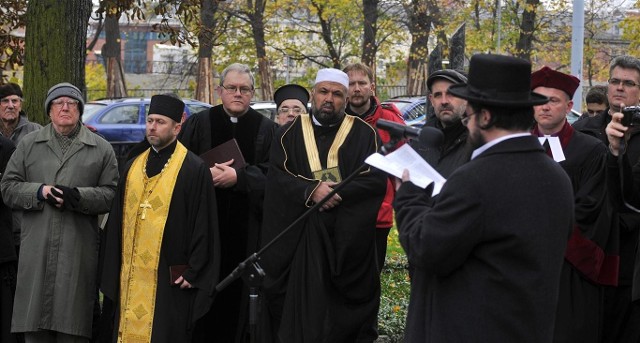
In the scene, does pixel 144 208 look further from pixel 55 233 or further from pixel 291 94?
pixel 291 94

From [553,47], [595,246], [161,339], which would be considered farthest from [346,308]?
[553,47]

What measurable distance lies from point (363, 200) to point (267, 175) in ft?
2.54

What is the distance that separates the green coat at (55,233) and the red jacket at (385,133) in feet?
6.95

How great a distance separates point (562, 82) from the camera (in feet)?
21.6

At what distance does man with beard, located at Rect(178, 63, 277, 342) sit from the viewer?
819 cm

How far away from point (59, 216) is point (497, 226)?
404 centimetres

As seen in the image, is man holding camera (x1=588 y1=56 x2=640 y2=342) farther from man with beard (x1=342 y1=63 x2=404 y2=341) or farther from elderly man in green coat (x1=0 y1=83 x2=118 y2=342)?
elderly man in green coat (x1=0 y1=83 x2=118 y2=342)

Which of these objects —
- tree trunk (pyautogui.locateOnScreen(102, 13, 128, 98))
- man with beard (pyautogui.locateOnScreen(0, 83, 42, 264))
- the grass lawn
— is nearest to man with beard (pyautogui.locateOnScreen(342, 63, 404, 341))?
the grass lawn

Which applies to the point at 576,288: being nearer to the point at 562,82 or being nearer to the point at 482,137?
the point at 562,82

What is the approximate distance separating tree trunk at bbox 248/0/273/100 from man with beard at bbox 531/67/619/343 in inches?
1023

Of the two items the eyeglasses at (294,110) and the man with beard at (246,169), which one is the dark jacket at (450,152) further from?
the eyeglasses at (294,110)

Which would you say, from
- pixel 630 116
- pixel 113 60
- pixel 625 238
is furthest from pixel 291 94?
pixel 113 60

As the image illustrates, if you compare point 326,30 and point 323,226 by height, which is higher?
point 326,30

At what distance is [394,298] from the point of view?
32.3 ft
